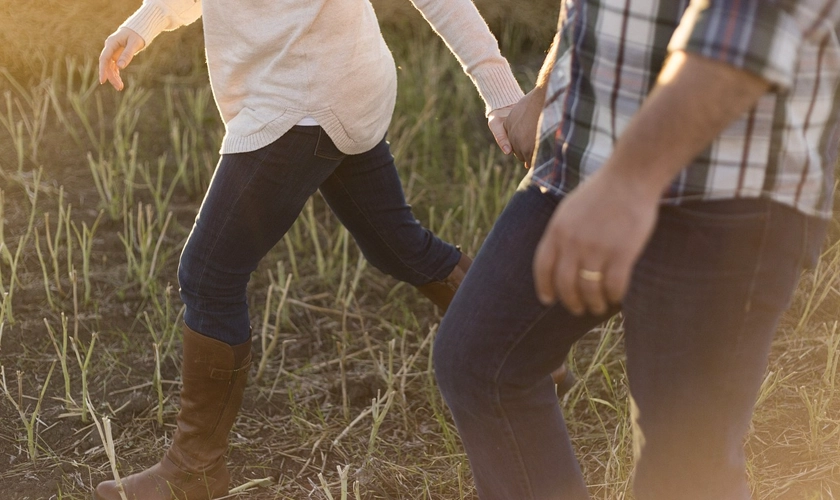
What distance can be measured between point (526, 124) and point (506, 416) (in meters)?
0.48

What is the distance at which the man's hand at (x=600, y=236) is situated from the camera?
924 millimetres

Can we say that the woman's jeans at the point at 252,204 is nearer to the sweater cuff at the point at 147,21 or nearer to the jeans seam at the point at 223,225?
the jeans seam at the point at 223,225

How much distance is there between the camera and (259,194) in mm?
1735

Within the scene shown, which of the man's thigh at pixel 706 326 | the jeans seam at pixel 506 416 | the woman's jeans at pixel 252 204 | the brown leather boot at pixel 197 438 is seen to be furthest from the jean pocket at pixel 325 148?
the man's thigh at pixel 706 326

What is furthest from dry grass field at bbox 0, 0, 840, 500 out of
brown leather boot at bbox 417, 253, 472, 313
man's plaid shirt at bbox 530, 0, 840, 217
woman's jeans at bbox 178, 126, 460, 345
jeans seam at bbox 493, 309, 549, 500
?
man's plaid shirt at bbox 530, 0, 840, 217

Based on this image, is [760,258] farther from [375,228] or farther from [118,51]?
[118,51]

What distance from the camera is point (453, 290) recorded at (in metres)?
2.21

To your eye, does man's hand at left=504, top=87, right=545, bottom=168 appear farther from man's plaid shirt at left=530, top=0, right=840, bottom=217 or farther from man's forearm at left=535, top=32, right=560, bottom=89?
man's plaid shirt at left=530, top=0, right=840, bottom=217

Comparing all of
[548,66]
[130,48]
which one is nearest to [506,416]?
[548,66]

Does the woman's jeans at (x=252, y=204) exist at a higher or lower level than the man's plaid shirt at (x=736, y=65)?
lower

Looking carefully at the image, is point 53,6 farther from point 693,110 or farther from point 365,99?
→ point 693,110

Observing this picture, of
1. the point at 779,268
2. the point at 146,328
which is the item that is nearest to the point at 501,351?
the point at 779,268

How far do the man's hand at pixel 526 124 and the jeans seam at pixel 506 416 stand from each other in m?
0.35

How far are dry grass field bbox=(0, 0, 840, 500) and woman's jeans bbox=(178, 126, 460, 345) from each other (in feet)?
1.05
